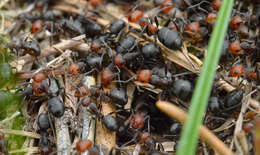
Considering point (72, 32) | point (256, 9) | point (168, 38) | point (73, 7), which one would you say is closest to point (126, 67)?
point (168, 38)

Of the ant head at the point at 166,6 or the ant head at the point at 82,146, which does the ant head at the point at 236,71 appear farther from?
the ant head at the point at 82,146

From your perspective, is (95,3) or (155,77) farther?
(95,3)

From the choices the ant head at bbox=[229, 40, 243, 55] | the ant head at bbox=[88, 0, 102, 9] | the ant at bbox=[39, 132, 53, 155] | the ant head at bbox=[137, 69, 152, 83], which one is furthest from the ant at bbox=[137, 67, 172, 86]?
the ant head at bbox=[88, 0, 102, 9]

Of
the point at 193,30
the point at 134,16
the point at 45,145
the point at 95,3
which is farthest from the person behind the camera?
the point at 95,3

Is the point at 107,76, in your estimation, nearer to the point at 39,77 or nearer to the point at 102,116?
the point at 102,116

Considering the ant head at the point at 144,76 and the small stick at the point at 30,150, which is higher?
the ant head at the point at 144,76

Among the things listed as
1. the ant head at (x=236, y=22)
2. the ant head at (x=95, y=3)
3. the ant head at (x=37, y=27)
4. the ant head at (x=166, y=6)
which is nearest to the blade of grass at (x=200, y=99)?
the ant head at (x=236, y=22)

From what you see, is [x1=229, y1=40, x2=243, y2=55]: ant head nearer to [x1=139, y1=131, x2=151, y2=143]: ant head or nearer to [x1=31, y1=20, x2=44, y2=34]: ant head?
[x1=139, y1=131, x2=151, y2=143]: ant head

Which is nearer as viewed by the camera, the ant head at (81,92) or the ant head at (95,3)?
the ant head at (81,92)

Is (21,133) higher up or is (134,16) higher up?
(134,16)

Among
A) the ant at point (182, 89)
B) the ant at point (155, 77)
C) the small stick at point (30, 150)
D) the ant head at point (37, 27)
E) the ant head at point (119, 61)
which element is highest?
the ant head at point (37, 27)

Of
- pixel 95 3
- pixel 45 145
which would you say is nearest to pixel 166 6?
pixel 95 3
